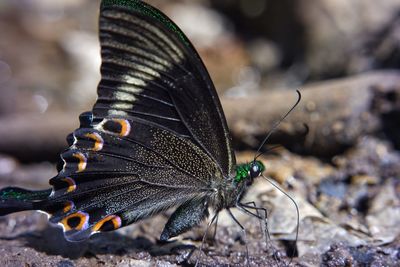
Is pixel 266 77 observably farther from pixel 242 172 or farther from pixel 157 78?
pixel 157 78

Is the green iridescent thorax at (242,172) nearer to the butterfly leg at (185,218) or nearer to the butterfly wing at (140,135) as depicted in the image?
the butterfly wing at (140,135)

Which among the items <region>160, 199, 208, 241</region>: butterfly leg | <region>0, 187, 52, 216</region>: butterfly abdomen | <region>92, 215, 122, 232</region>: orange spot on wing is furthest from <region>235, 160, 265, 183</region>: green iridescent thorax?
<region>0, 187, 52, 216</region>: butterfly abdomen

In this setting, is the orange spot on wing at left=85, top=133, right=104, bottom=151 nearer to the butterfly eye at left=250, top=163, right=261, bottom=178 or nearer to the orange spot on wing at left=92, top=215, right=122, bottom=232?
the orange spot on wing at left=92, top=215, right=122, bottom=232

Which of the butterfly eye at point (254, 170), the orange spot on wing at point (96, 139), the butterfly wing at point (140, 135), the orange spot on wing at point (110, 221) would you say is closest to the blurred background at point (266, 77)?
the butterfly eye at point (254, 170)

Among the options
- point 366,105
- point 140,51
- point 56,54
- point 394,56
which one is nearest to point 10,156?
point 56,54

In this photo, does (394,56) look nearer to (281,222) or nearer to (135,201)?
(281,222)

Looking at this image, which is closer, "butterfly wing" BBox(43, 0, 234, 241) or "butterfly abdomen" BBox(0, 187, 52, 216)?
"butterfly wing" BBox(43, 0, 234, 241)
